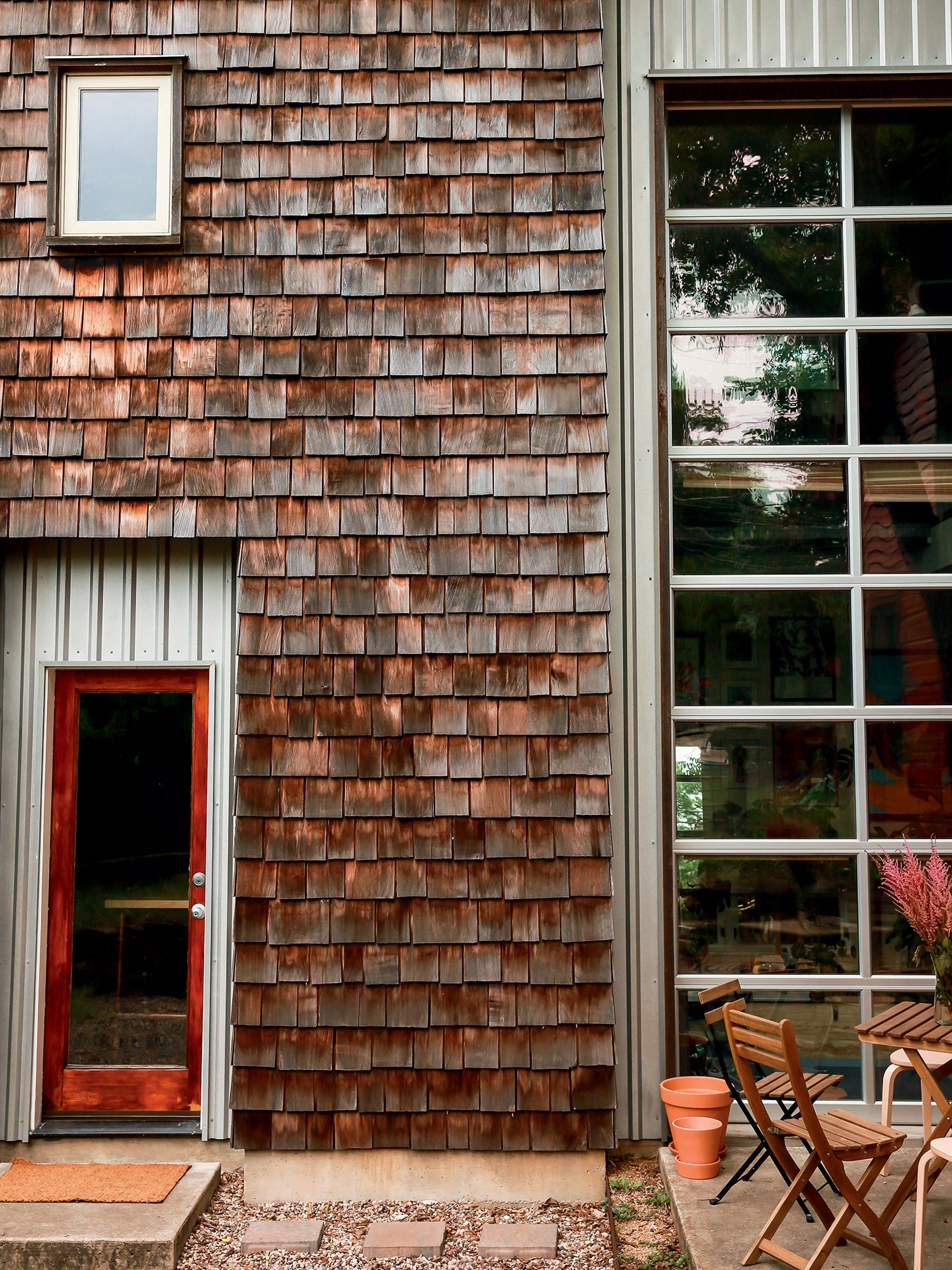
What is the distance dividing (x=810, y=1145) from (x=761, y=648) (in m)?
2.04

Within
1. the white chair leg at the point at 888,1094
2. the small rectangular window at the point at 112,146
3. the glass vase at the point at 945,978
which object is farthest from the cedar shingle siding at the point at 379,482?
the glass vase at the point at 945,978

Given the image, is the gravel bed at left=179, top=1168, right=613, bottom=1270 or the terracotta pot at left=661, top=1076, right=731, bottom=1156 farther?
the terracotta pot at left=661, top=1076, right=731, bottom=1156

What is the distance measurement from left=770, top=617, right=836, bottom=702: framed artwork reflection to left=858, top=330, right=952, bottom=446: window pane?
936 mm

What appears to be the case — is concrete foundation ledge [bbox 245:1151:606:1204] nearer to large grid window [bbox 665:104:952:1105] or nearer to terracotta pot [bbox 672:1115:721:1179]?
terracotta pot [bbox 672:1115:721:1179]

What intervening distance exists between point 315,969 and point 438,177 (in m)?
3.25

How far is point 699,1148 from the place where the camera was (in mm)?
3750

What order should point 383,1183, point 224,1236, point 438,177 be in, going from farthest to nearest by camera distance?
point 438,177, point 383,1183, point 224,1236

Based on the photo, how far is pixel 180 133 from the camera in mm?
4195

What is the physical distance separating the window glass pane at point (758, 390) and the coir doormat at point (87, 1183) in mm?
3689

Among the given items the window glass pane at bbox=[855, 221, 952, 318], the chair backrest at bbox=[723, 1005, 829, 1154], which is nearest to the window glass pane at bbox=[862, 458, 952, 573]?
the window glass pane at bbox=[855, 221, 952, 318]

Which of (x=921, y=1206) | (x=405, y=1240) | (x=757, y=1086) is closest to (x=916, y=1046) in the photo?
(x=921, y=1206)

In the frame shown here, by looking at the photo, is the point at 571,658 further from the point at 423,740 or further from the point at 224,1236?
the point at 224,1236

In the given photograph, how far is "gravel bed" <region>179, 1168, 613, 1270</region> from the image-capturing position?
3.50 meters

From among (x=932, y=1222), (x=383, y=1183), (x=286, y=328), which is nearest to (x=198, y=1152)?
(x=383, y=1183)
